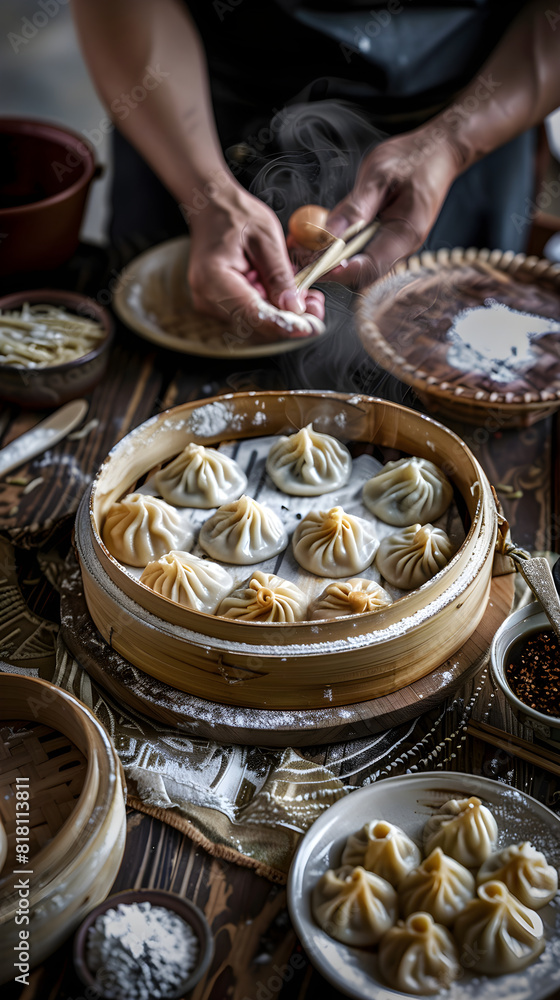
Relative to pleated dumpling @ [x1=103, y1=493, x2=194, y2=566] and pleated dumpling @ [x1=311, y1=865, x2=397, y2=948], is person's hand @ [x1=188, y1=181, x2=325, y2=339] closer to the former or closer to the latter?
pleated dumpling @ [x1=103, y1=493, x2=194, y2=566]

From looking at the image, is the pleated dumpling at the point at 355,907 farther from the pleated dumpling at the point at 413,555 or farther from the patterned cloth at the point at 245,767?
the pleated dumpling at the point at 413,555

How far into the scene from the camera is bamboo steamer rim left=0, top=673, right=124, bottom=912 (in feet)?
5.05

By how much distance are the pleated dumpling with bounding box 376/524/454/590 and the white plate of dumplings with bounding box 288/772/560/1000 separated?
0.57 meters

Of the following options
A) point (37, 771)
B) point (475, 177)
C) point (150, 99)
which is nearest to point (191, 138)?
point (150, 99)

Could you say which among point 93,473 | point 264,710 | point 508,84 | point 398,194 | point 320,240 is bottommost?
point 93,473

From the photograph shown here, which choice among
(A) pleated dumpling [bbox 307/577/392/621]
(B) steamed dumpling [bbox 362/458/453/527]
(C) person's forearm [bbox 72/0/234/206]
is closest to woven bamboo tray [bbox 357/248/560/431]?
(B) steamed dumpling [bbox 362/458/453/527]

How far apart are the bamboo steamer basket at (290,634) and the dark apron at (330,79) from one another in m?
1.58

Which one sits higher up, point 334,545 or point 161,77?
point 161,77

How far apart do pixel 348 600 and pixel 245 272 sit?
155cm

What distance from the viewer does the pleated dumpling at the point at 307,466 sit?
2.53 meters

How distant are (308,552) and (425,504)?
1.35ft

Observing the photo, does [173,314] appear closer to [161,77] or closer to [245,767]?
[161,77]

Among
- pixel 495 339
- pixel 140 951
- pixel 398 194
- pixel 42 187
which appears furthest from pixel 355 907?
pixel 42 187

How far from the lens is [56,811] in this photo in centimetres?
179
